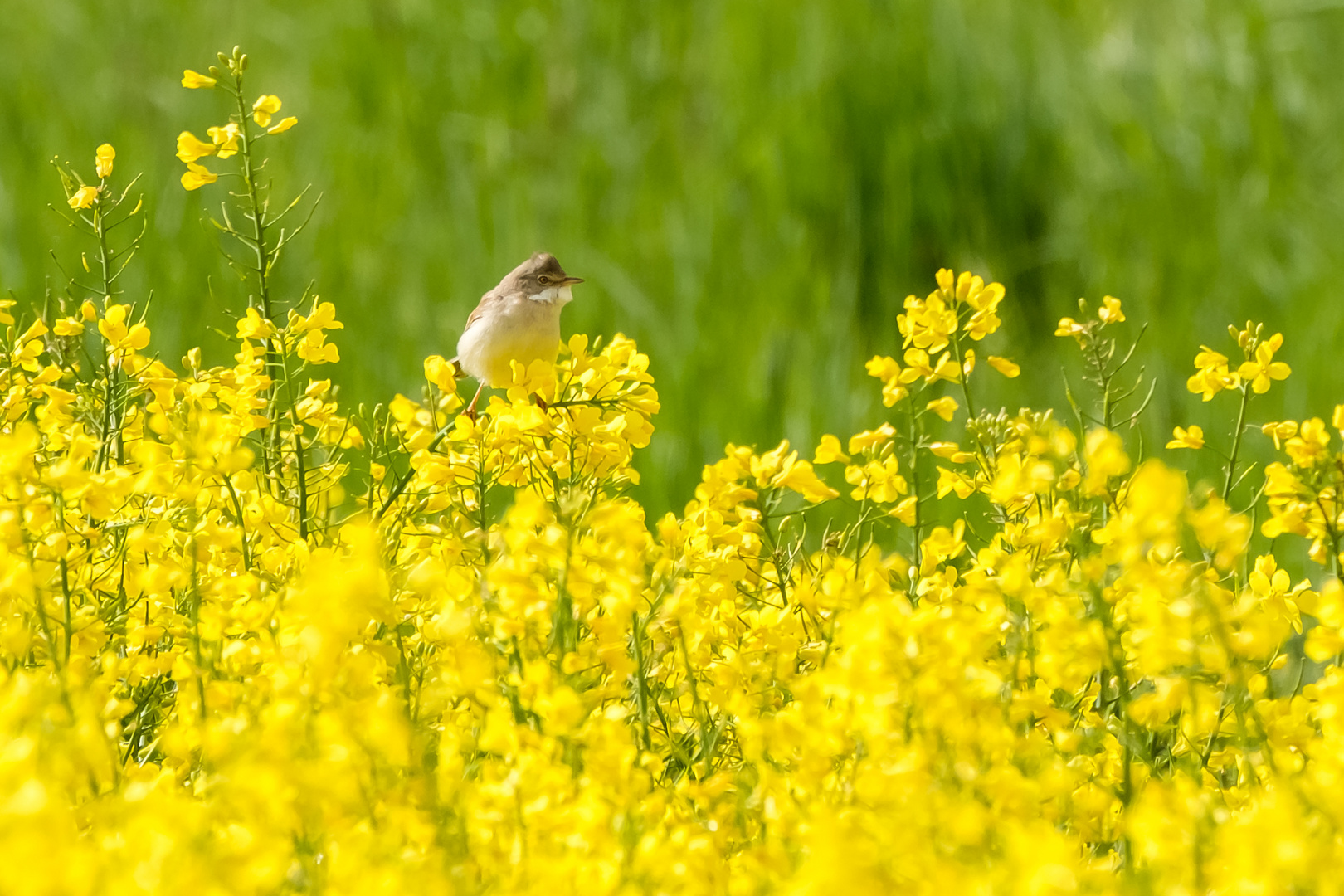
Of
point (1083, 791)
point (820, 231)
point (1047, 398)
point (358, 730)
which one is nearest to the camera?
point (358, 730)

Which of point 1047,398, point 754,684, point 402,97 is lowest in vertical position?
point 754,684

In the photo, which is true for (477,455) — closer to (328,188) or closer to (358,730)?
(358,730)

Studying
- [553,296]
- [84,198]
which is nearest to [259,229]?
[84,198]

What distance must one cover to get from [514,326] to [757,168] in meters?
3.34

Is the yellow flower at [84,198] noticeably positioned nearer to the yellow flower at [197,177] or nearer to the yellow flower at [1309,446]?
the yellow flower at [197,177]

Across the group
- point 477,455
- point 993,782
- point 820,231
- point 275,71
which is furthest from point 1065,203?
point 993,782

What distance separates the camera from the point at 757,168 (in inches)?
266

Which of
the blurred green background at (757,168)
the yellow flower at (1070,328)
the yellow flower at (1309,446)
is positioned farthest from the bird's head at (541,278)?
the yellow flower at (1309,446)

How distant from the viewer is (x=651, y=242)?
21.3ft

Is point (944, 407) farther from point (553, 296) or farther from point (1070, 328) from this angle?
point (553, 296)

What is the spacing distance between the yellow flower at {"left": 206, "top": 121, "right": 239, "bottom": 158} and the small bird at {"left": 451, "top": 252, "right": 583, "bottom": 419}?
73cm

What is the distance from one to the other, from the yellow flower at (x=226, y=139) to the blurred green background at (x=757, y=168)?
257cm

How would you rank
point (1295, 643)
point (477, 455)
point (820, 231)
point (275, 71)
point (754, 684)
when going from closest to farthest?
point (754, 684)
point (477, 455)
point (1295, 643)
point (820, 231)
point (275, 71)

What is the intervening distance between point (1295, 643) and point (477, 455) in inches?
91.7
